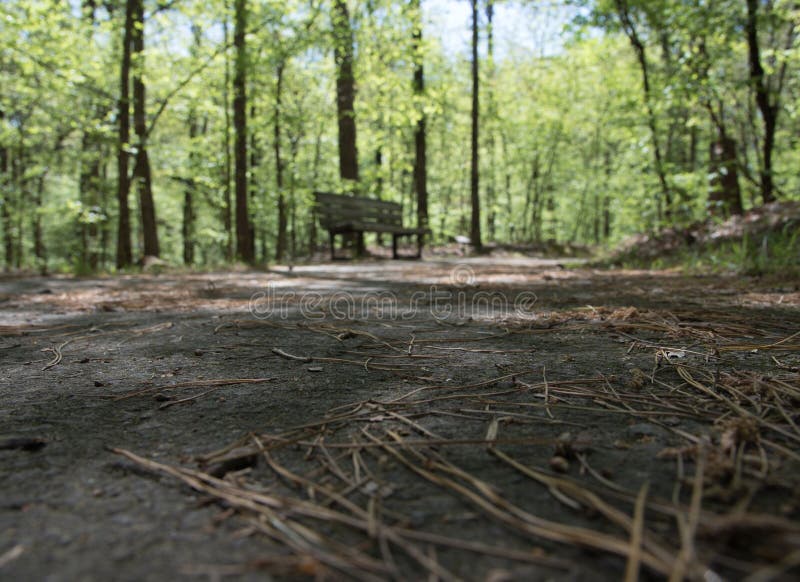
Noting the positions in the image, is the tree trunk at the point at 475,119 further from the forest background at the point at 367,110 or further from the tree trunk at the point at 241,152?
the tree trunk at the point at 241,152

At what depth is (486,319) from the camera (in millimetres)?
2822

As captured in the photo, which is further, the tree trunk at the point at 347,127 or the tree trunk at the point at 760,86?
the tree trunk at the point at 347,127

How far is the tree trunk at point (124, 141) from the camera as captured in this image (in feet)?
26.6

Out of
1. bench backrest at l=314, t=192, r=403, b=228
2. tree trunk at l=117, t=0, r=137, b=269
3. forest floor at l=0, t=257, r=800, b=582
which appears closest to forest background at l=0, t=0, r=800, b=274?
tree trunk at l=117, t=0, r=137, b=269

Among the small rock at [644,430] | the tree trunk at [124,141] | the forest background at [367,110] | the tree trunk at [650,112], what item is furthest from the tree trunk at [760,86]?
the tree trunk at [124,141]

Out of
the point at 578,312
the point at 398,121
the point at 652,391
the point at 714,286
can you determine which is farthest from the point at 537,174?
the point at 652,391

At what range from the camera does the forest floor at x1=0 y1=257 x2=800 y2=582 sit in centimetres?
70

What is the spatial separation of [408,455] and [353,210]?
400 inches

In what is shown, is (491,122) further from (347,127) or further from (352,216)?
(352,216)

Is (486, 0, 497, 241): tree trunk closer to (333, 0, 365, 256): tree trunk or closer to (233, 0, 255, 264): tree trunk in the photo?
(333, 0, 365, 256): tree trunk

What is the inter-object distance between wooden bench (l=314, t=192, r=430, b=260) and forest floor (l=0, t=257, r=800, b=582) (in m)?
8.01

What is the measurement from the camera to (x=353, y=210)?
35.8ft

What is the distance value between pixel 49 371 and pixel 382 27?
42.1 feet

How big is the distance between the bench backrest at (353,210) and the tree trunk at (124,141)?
364 centimetres
